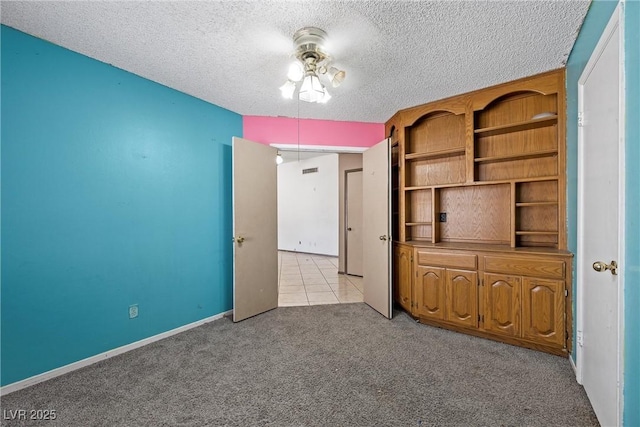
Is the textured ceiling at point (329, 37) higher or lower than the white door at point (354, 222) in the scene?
higher

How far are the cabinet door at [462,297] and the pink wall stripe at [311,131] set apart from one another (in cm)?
214

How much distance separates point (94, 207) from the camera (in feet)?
7.40

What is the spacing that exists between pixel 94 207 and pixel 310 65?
2.13m

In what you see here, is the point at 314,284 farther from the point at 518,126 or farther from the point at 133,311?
the point at 518,126

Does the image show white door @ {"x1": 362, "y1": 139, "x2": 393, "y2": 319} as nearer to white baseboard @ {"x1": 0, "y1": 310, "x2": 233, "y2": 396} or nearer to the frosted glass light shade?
the frosted glass light shade

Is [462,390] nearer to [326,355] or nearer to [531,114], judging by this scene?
[326,355]

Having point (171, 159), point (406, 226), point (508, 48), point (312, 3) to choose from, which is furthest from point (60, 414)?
point (508, 48)

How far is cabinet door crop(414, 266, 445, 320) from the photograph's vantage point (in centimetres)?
285

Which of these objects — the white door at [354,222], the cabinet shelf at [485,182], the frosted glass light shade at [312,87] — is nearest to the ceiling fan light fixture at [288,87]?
the frosted glass light shade at [312,87]

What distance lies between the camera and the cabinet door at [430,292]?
9.36ft

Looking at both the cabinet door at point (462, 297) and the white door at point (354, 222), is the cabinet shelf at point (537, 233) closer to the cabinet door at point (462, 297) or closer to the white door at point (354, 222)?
the cabinet door at point (462, 297)

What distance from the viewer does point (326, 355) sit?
7.68 feet

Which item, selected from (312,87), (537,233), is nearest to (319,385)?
(312,87)

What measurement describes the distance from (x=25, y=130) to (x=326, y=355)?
2.87 metres
